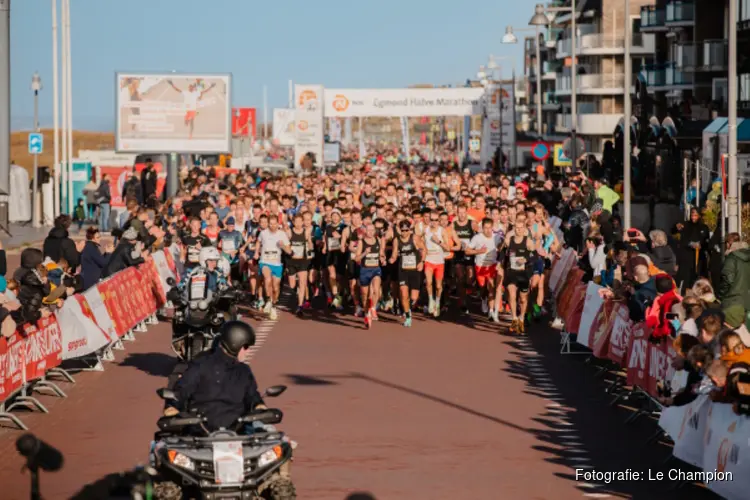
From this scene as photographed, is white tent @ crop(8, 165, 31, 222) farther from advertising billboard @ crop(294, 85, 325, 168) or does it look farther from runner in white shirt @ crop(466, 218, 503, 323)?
runner in white shirt @ crop(466, 218, 503, 323)

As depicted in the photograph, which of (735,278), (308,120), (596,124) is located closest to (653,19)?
(308,120)

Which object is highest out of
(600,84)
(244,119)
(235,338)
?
(600,84)

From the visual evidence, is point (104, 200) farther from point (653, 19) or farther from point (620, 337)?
point (620, 337)

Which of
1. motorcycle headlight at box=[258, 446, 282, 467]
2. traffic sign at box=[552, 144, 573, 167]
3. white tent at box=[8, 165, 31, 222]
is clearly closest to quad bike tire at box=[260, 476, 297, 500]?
motorcycle headlight at box=[258, 446, 282, 467]

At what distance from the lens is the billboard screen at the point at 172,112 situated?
56469mm

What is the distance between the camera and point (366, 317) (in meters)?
27.5

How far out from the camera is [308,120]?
74.1 meters

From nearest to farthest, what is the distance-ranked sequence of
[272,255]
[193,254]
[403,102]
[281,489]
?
[281,489] < [193,254] < [272,255] < [403,102]

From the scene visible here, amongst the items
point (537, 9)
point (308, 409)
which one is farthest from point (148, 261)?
point (537, 9)

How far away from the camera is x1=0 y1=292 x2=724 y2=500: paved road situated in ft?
46.6

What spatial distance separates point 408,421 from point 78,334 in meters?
5.41

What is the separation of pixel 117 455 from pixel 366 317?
40.0ft

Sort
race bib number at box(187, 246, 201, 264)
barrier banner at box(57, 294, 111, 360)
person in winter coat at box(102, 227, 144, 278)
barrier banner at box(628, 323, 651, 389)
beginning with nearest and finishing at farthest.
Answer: barrier banner at box(628, 323, 651, 389)
barrier banner at box(57, 294, 111, 360)
person in winter coat at box(102, 227, 144, 278)
race bib number at box(187, 246, 201, 264)

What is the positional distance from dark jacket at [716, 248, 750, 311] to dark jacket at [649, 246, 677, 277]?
9.74 feet
